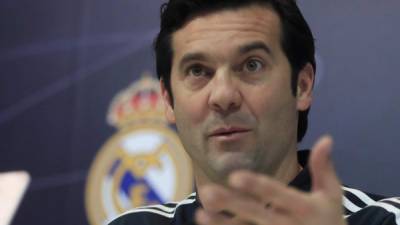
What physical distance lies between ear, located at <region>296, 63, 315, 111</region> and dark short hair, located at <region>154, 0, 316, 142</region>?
13 mm

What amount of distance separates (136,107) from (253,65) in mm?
734

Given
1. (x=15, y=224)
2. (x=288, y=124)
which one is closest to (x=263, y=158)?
(x=288, y=124)

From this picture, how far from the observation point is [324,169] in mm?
718

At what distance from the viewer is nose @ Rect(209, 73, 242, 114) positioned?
1.10 m

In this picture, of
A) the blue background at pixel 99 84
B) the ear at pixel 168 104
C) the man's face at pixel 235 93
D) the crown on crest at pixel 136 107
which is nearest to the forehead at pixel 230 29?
the man's face at pixel 235 93

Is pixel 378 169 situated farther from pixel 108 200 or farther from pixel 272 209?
pixel 272 209

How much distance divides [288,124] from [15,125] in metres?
1.03

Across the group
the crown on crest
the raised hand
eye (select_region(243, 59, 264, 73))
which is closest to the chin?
eye (select_region(243, 59, 264, 73))

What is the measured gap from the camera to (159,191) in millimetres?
1791

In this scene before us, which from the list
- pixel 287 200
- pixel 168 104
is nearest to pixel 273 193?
pixel 287 200

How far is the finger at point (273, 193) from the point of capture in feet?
2.27

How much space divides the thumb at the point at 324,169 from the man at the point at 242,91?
34 centimetres

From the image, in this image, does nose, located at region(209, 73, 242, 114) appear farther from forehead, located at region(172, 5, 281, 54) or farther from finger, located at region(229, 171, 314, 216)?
finger, located at region(229, 171, 314, 216)

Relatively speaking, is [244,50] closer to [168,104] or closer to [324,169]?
[168,104]
